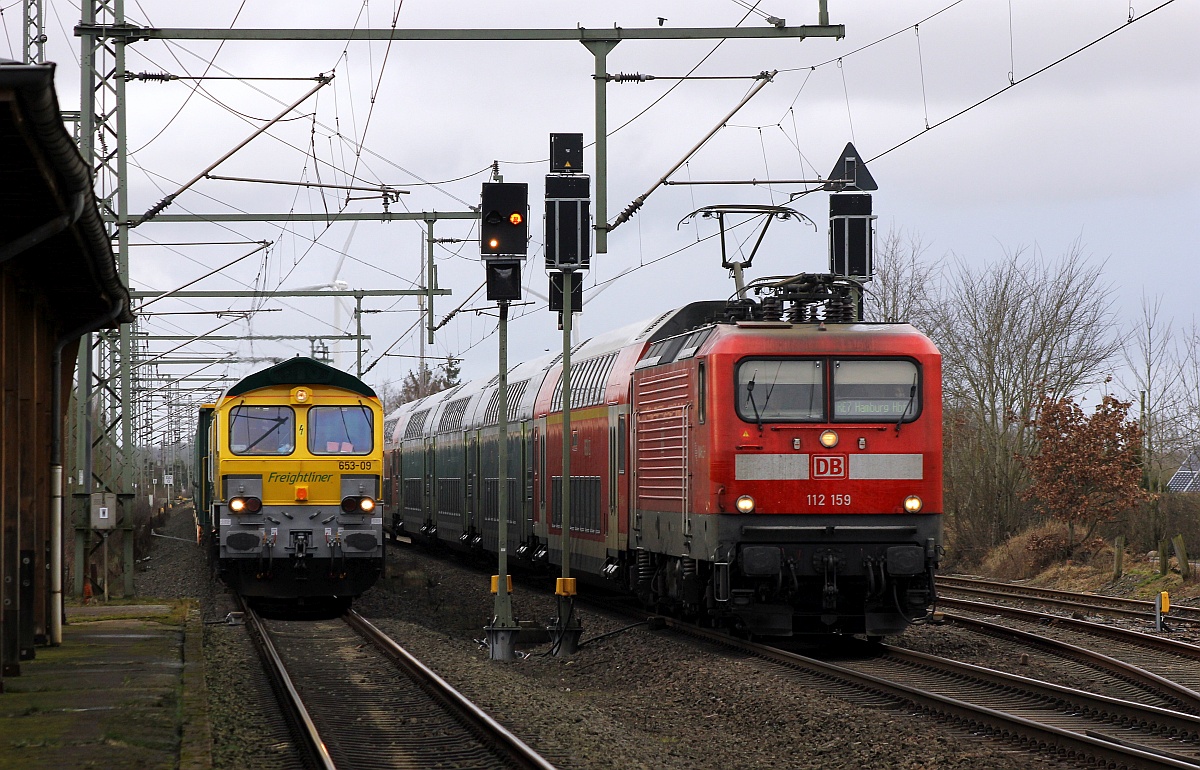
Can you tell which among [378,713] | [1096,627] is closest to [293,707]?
[378,713]

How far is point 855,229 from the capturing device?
868 inches

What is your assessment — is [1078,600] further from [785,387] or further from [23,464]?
[23,464]

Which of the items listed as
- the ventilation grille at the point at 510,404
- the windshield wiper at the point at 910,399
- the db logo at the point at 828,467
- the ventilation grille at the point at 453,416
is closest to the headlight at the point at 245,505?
the ventilation grille at the point at 510,404

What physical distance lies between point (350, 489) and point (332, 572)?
112cm

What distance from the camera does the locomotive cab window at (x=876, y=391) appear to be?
45.4 feet

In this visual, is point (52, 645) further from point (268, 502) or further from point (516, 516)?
point (516, 516)

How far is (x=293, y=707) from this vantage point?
11336mm

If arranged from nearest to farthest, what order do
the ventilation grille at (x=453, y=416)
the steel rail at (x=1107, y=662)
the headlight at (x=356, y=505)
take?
the steel rail at (x=1107, y=662) < the headlight at (x=356, y=505) < the ventilation grille at (x=453, y=416)

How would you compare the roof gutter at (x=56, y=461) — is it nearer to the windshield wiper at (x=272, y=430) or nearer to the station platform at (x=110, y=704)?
the station platform at (x=110, y=704)

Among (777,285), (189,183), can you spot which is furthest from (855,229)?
(189,183)

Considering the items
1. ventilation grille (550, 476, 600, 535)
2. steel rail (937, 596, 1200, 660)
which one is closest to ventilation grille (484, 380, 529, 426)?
ventilation grille (550, 476, 600, 535)

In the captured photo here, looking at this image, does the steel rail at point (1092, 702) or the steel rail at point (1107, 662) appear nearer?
the steel rail at point (1092, 702)

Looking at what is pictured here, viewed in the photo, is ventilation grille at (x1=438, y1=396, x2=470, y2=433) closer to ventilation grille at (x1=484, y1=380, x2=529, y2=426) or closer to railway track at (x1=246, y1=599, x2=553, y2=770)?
ventilation grille at (x1=484, y1=380, x2=529, y2=426)

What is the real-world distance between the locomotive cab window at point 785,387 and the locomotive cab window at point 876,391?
0.61ft
